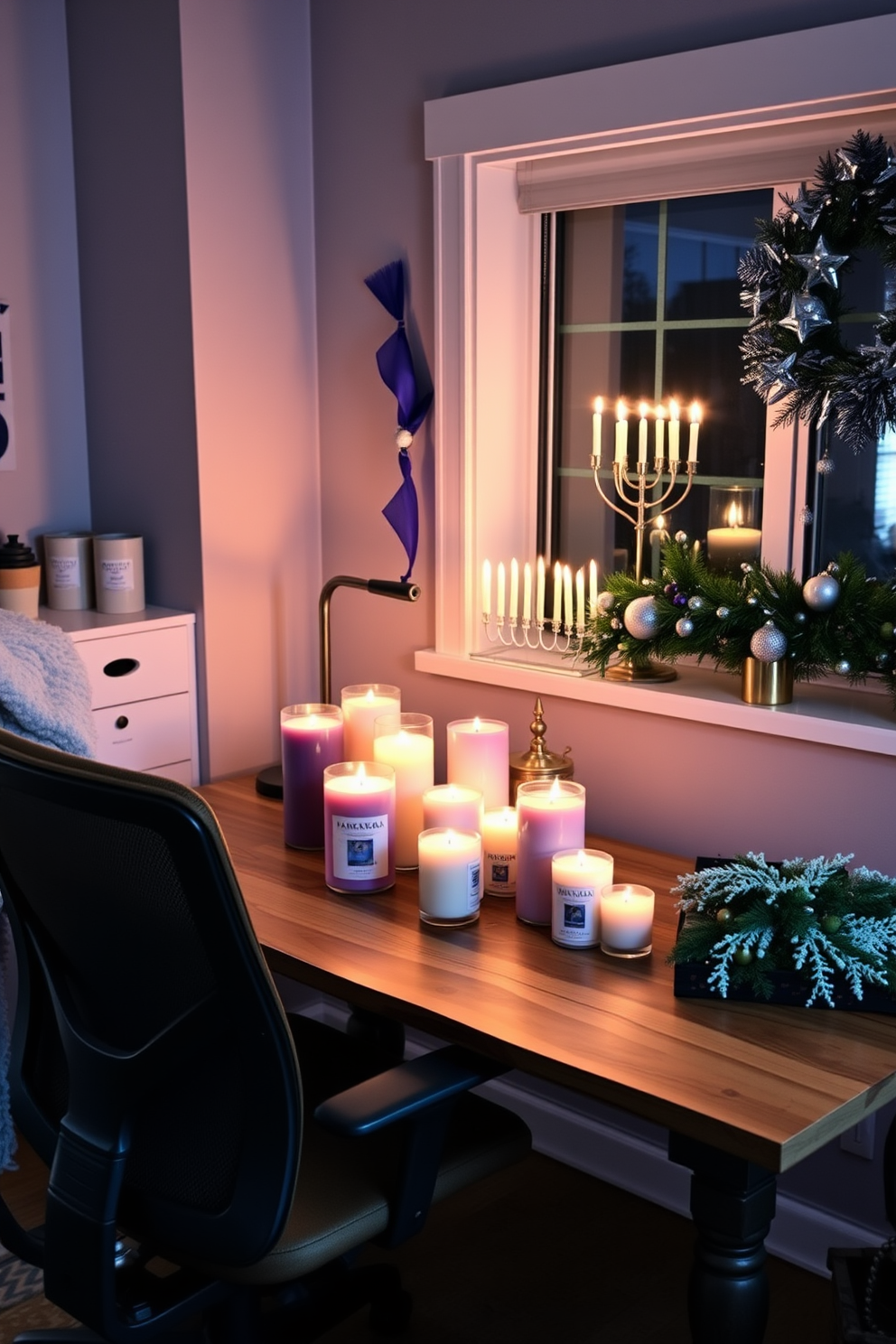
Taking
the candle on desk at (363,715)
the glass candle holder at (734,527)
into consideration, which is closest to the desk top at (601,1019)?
the candle on desk at (363,715)

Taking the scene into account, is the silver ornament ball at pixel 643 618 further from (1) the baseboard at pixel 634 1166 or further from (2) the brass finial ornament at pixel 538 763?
(1) the baseboard at pixel 634 1166

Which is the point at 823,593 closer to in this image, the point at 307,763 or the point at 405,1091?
the point at 307,763

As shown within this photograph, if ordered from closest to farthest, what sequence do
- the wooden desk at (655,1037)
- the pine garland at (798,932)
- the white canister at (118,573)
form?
1. the wooden desk at (655,1037)
2. the pine garland at (798,932)
3. the white canister at (118,573)

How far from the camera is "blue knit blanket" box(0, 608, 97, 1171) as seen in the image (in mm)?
2182

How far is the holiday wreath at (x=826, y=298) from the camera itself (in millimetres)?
1893

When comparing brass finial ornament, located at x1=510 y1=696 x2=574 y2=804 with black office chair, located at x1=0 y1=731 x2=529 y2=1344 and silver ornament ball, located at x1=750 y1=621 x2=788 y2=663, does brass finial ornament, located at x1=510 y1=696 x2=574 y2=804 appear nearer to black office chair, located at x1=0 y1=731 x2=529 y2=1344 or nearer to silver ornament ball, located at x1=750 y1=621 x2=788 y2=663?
silver ornament ball, located at x1=750 y1=621 x2=788 y2=663

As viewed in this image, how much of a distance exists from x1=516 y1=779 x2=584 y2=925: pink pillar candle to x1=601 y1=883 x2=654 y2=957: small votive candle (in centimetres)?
10

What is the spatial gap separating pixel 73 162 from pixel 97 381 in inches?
16.8

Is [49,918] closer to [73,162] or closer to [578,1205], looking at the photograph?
[578,1205]

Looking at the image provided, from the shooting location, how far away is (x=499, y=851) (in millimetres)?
1949

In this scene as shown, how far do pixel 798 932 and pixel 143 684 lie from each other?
1.42 metres

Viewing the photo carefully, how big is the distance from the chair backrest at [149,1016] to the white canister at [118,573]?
45.4 inches

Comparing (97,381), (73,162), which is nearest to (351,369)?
(97,381)

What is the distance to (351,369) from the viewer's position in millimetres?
2723
